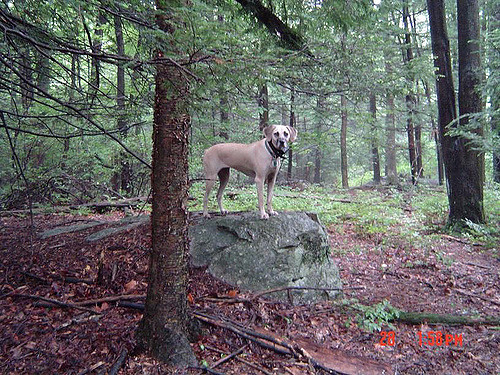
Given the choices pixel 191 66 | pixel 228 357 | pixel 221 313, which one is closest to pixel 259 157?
pixel 221 313

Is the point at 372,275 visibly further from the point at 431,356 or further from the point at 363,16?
the point at 363,16

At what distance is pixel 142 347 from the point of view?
2.84 m

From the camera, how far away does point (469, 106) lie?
26.4ft

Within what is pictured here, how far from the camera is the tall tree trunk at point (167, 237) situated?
9.08 feet

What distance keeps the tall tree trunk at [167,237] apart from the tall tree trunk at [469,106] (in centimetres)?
783

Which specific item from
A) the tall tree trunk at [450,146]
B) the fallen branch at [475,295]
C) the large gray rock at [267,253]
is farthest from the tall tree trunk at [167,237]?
the tall tree trunk at [450,146]

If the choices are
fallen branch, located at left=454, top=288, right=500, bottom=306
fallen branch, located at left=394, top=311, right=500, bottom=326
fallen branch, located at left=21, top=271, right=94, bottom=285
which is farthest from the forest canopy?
fallen branch, located at left=454, top=288, right=500, bottom=306

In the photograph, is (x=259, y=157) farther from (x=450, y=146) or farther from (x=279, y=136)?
(x=450, y=146)

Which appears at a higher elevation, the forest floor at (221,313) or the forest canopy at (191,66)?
the forest canopy at (191,66)

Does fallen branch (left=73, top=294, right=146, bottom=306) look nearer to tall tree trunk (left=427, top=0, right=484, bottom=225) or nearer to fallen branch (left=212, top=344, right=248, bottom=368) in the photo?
fallen branch (left=212, top=344, right=248, bottom=368)

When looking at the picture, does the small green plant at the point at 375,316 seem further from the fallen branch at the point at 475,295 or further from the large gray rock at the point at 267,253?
the fallen branch at the point at 475,295
